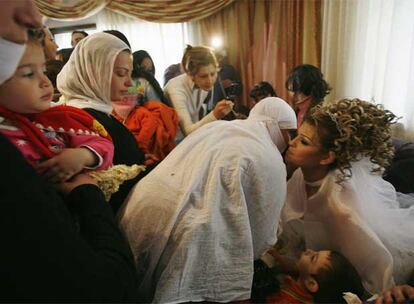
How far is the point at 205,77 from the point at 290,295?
1391 millimetres

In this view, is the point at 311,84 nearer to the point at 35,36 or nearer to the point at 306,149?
the point at 306,149

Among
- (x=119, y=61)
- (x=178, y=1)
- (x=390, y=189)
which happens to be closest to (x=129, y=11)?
(x=178, y=1)

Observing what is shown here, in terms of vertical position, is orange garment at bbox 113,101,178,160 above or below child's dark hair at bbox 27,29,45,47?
below

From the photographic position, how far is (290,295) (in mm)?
1146

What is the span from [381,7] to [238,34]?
1.97 meters

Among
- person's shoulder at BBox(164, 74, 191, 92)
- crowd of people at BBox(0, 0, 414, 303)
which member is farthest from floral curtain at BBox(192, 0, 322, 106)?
crowd of people at BBox(0, 0, 414, 303)

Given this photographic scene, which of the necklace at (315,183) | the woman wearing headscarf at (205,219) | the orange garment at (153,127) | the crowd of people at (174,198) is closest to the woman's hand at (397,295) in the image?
the crowd of people at (174,198)

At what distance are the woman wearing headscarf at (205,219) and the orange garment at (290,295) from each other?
0.32 m

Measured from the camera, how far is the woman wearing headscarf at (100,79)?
1.04m

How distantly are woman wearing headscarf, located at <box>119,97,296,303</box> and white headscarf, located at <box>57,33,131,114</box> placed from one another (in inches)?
15.1

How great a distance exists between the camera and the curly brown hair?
133 centimetres

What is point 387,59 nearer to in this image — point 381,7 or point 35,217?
point 381,7

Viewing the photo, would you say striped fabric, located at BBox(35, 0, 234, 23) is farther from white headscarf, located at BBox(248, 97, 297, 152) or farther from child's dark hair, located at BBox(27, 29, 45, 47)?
child's dark hair, located at BBox(27, 29, 45, 47)

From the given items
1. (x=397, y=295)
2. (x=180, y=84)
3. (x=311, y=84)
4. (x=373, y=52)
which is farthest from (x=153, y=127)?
(x=373, y=52)
